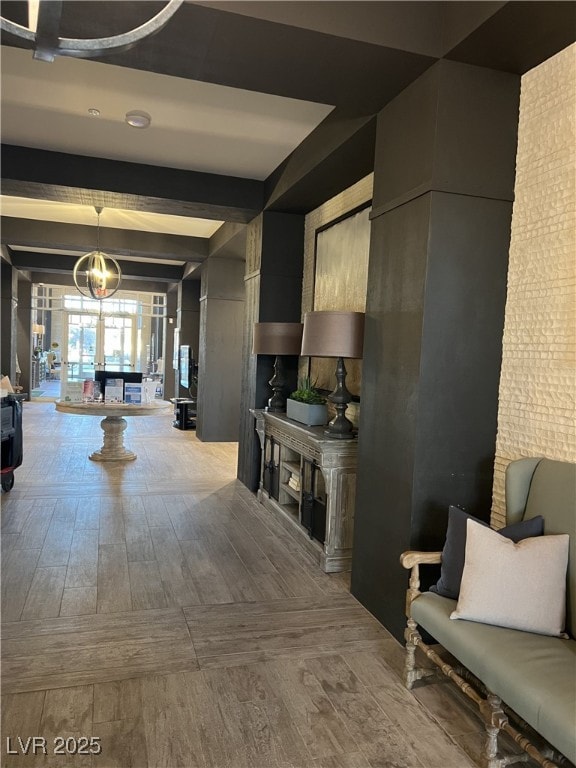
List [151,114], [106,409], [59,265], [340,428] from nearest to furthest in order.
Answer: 1. [340,428]
2. [151,114]
3. [106,409]
4. [59,265]

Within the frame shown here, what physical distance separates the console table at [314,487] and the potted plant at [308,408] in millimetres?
80

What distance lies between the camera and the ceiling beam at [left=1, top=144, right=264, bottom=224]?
4.65 metres

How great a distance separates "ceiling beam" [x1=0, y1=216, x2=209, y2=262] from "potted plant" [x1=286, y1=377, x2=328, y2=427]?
4.49 meters

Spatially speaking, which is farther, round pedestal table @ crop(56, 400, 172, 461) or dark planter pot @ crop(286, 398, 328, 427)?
round pedestal table @ crop(56, 400, 172, 461)

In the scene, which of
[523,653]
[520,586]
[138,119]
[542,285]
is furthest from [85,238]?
[523,653]

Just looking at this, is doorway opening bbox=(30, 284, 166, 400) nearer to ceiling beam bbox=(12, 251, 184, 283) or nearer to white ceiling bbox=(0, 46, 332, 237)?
ceiling beam bbox=(12, 251, 184, 283)

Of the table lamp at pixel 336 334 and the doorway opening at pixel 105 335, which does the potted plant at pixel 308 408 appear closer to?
the table lamp at pixel 336 334

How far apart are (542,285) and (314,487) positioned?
2.19 m

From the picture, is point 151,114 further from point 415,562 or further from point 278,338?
point 415,562

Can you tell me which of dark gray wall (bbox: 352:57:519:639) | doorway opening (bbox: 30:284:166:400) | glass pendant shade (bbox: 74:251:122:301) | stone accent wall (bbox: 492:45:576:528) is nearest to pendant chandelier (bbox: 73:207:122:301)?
glass pendant shade (bbox: 74:251:122:301)

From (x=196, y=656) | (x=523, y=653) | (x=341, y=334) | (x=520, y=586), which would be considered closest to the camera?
(x=523, y=653)

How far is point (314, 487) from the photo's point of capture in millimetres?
4023

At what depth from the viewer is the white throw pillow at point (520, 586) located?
199 cm

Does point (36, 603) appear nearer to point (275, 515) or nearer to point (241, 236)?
point (275, 515)
